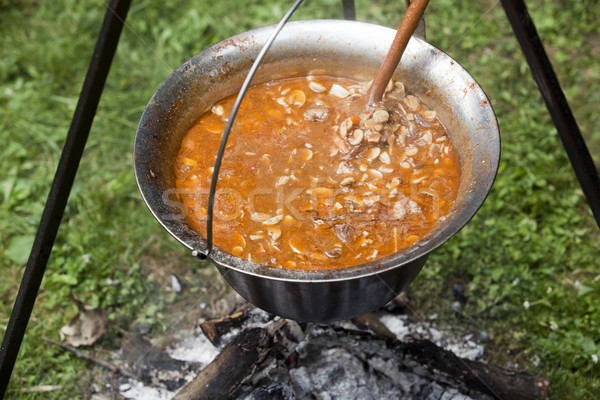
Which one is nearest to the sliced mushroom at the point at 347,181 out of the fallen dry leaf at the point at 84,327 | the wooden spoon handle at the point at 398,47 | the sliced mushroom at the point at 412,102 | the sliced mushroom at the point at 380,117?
the sliced mushroom at the point at 380,117

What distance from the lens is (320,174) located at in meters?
2.54

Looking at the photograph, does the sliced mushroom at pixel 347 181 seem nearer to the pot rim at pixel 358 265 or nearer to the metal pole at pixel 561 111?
the pot rim at pixel 358 265

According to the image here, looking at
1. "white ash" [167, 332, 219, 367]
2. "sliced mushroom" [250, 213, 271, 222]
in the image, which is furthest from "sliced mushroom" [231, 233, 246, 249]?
"white ash" [167, 332, 219, 367]

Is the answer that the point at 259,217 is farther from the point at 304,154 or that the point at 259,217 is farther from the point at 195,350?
the point at 195,350

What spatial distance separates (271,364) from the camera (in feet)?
9.53

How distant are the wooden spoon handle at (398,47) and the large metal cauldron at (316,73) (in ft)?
0.91

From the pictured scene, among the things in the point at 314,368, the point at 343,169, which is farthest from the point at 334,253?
the point at 314,368

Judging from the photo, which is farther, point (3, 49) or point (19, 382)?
point (3, 49)

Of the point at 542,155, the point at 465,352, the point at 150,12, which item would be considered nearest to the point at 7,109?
the point at 150,12

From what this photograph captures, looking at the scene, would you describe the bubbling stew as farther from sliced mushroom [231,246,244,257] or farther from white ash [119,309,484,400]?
white ash [119,309,484,400]

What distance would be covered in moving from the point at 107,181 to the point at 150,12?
7.20 ft

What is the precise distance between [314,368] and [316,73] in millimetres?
1656

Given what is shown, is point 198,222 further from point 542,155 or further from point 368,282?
point 542,155

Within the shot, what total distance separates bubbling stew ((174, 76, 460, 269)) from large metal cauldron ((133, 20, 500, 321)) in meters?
0.09
